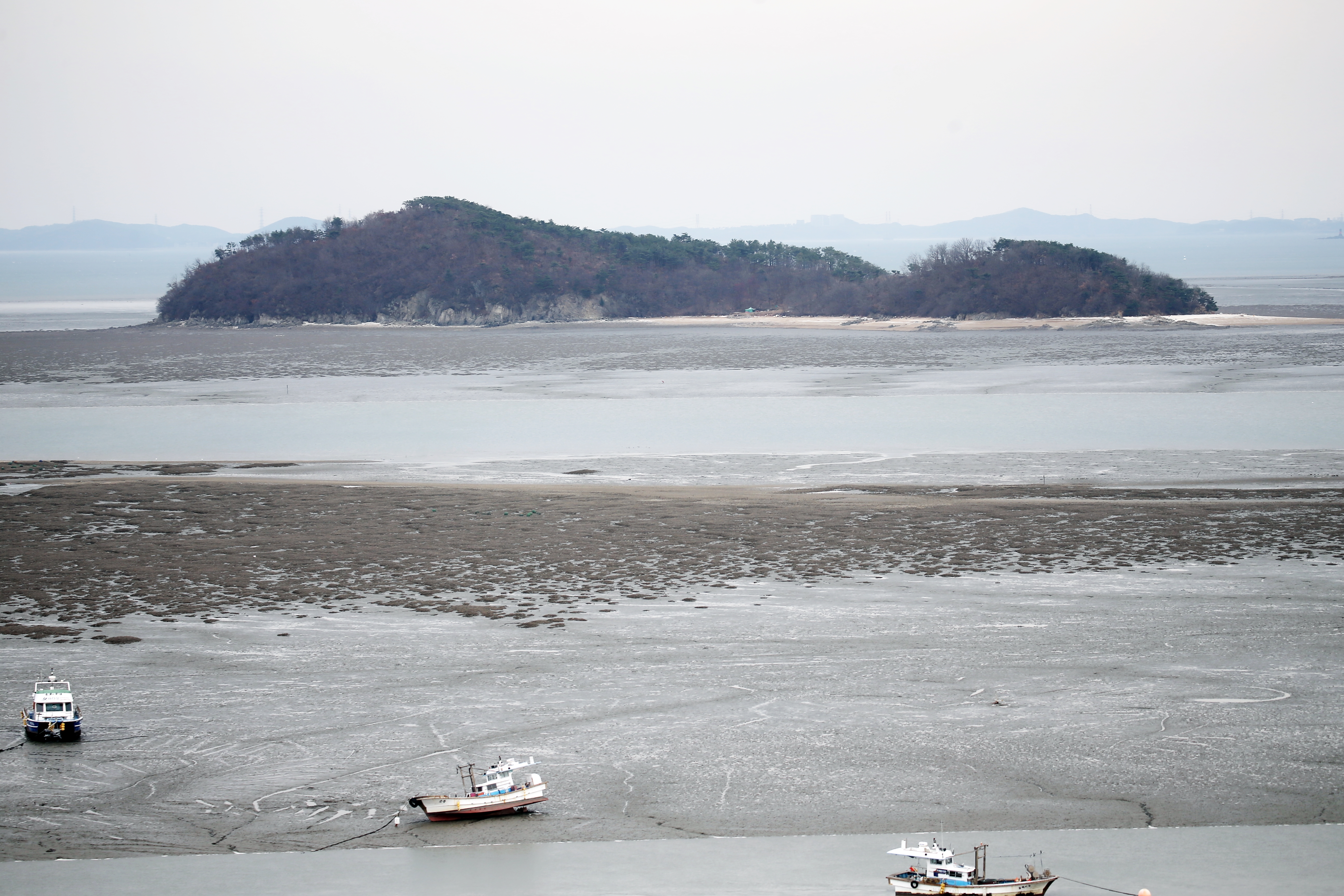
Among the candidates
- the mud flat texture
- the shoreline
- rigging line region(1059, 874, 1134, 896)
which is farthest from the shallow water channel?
the shoreline

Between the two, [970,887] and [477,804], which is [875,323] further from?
[970,887]

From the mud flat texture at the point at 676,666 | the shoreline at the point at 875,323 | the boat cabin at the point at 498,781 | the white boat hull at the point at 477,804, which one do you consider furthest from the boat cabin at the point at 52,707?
the shoreline at the point at 875,323

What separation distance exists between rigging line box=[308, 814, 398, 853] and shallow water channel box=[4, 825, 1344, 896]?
0.09 m

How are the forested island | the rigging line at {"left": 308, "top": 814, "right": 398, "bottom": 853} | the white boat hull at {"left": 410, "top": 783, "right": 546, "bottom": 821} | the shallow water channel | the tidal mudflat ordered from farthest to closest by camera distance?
the forested island, the tidal mudflat, the white boat hull at {"left": 410, "top": 783, "right": 546, "bottom": 821}, the rigging line at {"left": 308, "top": 814, "right": 398, "bottom": 853}, the shallow water channel

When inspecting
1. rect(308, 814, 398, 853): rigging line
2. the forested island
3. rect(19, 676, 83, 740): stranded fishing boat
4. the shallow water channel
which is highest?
the forested island

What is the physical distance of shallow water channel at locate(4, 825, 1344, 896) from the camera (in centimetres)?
1043

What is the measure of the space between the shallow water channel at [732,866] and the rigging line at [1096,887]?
0.02m

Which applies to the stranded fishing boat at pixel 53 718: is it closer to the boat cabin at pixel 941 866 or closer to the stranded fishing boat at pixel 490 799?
the stranded fishing boat at pixel 490 799

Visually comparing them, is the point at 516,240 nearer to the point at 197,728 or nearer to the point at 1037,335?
the point at 1037,335

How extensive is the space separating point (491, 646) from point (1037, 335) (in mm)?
75124

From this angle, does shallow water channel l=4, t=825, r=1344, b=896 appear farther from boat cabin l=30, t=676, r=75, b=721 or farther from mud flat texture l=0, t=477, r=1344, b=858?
boat cabin l=30, t=676, r=75, b=721

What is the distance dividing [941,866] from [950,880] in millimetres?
128

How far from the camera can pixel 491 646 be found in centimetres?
1744

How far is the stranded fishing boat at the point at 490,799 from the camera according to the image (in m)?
11.8
